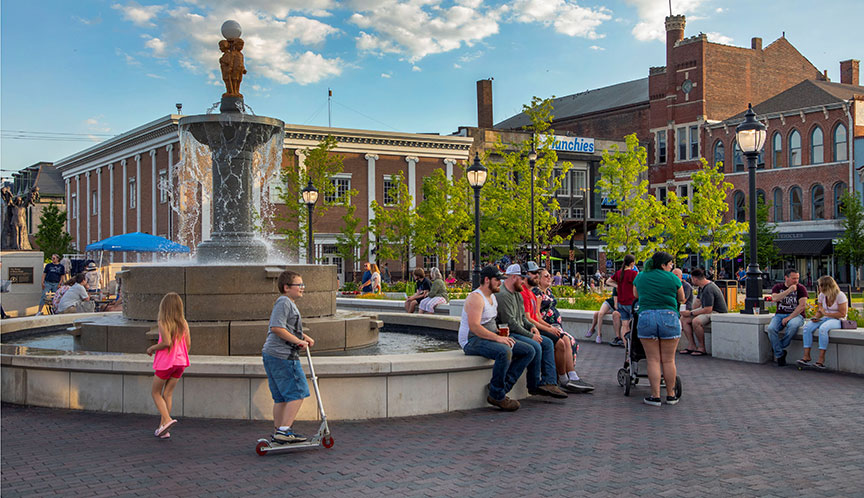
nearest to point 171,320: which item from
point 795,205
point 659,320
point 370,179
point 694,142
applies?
point 659,320

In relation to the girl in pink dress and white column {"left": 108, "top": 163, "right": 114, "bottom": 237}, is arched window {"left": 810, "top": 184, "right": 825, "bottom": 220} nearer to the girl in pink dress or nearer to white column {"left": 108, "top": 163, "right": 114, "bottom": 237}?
white column {"left": 108, "top": 163, "right": 114, "bottom": 237}

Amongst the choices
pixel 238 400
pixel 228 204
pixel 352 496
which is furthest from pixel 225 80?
pixel 352 496

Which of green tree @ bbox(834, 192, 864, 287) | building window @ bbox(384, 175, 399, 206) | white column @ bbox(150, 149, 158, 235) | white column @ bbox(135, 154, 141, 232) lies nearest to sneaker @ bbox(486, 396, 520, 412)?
green tree @ bbox(834, 192, 864, 287)

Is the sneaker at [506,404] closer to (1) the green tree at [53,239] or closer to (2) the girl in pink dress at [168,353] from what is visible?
(2) the girl in pink dress at [168,353]

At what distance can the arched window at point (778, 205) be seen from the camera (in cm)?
5309

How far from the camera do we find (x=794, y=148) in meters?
51.7

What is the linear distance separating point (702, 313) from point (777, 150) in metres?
42.7

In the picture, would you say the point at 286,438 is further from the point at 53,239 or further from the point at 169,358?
the point at 53,239

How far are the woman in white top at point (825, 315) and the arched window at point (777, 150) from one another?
4402 cm

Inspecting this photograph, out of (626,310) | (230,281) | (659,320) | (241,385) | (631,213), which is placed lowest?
(241,385)

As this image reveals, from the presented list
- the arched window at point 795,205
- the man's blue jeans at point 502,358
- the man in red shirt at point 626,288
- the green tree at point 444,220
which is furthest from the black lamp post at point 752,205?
the arched window at point 795,205

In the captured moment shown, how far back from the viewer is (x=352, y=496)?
5891 mm

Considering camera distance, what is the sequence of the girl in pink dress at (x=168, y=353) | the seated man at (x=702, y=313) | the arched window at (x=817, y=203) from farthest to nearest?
the arched window at (x=817, y=203)
the seated man at (x=702, y=313)
the girl in pink dress at (x=168, y=353)

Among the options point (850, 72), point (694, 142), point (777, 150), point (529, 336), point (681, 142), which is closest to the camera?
point (529, 336)
